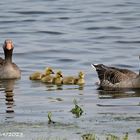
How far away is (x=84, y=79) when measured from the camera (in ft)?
56.7

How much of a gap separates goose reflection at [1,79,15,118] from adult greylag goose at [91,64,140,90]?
1938mm

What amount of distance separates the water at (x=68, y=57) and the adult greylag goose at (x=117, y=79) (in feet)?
0.99

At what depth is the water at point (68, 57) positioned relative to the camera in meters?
12.0

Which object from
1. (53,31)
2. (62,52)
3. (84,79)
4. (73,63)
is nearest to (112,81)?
(84,79)

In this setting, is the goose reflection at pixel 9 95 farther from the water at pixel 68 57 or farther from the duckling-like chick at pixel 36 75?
the duckling-like chick at pixel 36 75

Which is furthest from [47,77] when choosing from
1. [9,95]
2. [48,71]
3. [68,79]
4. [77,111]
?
[77,111]

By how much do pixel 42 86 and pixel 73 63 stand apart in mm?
2680

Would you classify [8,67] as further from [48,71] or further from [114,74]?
[114,74]

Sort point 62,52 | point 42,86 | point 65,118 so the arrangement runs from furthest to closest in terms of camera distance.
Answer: point 62,52, point 42,86, point 65,118

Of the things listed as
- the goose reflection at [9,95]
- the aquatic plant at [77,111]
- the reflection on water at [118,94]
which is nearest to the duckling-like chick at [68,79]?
the reflection on water at [118,94]

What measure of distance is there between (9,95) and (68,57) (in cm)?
471

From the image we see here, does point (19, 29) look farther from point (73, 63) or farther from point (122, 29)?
point (73, 63)

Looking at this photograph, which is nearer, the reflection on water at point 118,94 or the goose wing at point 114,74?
the reflection on water at point 118,94

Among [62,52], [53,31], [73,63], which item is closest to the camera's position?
[73,63]
